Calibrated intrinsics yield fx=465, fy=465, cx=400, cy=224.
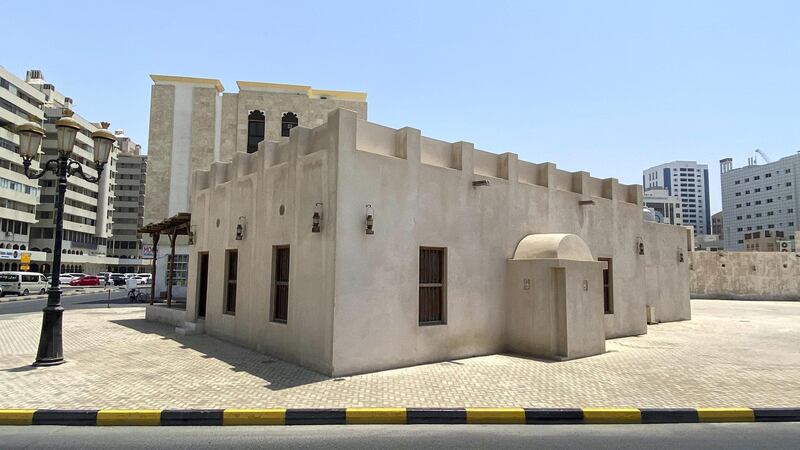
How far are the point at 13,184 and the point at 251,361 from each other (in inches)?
2465

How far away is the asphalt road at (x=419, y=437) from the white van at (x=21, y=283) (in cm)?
3578

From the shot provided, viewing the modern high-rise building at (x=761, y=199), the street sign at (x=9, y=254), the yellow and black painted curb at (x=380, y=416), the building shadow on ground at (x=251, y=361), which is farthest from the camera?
the modern high-rise building at (x=761, y=199)

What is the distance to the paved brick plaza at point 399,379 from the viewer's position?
7055mm

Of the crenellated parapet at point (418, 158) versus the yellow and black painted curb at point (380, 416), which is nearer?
the yellow and black painted curb at point (380, 416)

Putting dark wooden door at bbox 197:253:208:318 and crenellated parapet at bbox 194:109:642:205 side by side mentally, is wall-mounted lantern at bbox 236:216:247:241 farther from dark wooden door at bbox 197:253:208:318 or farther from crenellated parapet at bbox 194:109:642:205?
dark wooden door at bbox 197:253:208:318

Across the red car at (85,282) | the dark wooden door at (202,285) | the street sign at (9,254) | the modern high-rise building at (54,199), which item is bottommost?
the red car at (85,282)

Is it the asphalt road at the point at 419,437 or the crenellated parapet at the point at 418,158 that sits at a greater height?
the crenellated parapet at the point at 418,158

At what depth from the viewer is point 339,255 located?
8656mm

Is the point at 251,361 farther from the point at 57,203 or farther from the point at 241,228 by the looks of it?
the point at 57,203

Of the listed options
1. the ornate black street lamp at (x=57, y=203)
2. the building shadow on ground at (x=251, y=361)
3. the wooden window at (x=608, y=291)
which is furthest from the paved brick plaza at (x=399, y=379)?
the wooden window at (x=608, y=291)

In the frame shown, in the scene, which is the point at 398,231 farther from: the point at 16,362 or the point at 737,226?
the point at 737,226

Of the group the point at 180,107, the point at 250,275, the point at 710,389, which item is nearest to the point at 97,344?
the point at 250,275

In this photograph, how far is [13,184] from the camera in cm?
5509

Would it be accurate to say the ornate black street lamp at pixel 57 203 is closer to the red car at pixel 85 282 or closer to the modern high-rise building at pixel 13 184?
the red car at pixel 85 282
